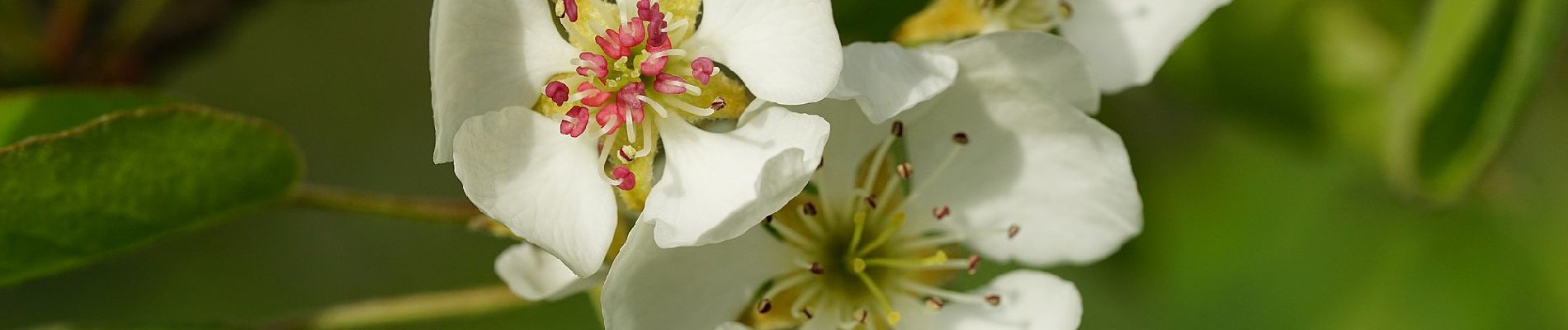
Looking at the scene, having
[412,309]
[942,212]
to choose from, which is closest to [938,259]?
[942,212]

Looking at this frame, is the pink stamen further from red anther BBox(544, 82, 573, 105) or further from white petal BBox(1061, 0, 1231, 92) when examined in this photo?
white petal BBox(1061, 0, 1231, 92)

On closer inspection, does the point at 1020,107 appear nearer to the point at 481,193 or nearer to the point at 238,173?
the point at 481,193

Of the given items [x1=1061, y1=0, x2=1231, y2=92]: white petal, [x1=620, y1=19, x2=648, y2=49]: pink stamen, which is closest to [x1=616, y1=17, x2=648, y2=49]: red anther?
[x1=620, y1=19, x2=648, y2=49]: pink stamen

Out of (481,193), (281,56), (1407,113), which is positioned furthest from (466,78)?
(281,56)

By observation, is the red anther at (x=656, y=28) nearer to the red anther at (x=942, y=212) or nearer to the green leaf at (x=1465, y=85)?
the red anther at (x=942, y=212)

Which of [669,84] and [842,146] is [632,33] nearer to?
[669,84]

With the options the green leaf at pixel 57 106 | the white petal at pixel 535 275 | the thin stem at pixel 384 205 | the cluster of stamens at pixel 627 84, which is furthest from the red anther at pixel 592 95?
the green leaf at pixel 57 106
